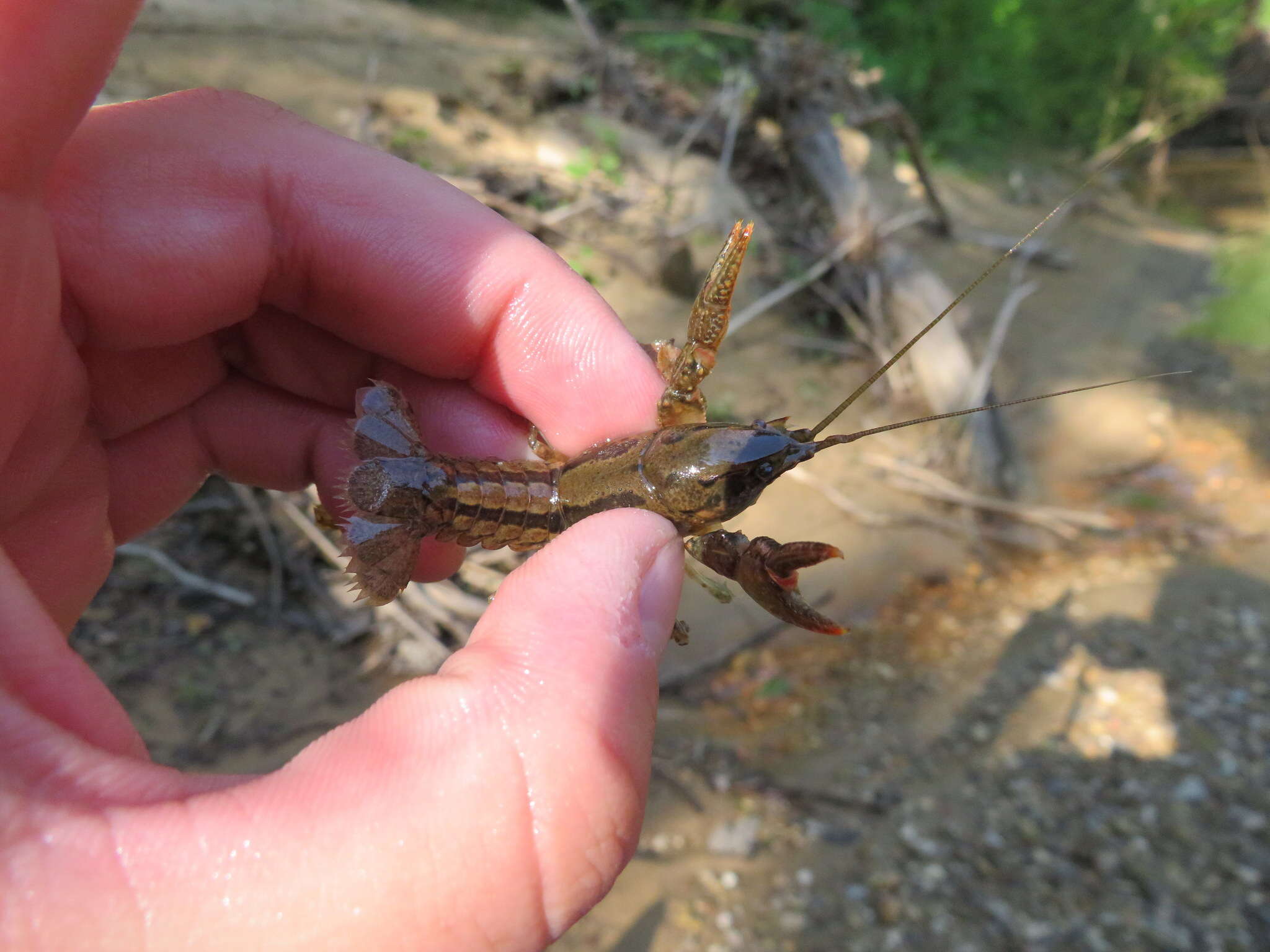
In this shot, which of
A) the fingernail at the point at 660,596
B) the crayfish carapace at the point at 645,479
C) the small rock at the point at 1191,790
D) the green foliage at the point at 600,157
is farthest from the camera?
the green foliage at the point at 600,157

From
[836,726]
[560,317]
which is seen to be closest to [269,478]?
[560,317]

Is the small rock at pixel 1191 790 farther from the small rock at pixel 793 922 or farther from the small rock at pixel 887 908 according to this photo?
the small rock at pixel 793 922

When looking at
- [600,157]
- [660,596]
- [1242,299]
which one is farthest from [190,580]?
[1242,299]

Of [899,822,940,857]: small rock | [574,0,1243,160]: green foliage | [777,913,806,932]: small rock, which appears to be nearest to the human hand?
[777,913,806,932]: small rock

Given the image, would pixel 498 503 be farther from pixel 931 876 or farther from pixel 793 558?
pixel 931 876

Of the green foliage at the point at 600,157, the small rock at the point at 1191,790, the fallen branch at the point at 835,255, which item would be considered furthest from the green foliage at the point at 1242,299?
the small rock at the point at 1191,790

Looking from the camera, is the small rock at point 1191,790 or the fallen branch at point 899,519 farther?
the fallen branch at point 899,519
